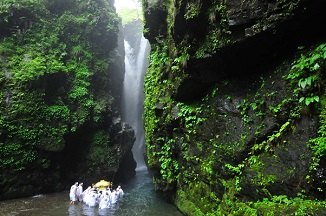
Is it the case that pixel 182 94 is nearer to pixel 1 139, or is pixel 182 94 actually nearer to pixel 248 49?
pixel 248 49

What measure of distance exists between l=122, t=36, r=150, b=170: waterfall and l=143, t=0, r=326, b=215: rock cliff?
61.2ft

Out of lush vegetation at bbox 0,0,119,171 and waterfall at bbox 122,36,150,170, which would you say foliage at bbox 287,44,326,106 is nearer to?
lush vegetation at bbox 0,0,119,171

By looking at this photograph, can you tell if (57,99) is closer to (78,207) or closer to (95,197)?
(95,197)

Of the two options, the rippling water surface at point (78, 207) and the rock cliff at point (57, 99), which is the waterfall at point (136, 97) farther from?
the rippling water surface at point (78, 207)

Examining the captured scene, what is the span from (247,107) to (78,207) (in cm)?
897

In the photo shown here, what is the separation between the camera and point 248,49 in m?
7.59

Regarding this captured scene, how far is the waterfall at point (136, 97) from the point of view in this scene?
29844 mm

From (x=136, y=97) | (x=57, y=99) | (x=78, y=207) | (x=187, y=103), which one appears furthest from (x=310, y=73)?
(x=136, y=97)

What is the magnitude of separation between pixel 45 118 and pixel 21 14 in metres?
7.24

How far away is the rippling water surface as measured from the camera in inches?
421

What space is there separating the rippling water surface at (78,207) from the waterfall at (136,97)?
15323mm

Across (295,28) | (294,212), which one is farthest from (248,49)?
(294,212)

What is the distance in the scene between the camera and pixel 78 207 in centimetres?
1177

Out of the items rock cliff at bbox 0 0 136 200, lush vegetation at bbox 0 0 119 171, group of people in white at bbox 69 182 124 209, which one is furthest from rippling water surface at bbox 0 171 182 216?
lush vegetation at bbox 0 0 119 171
